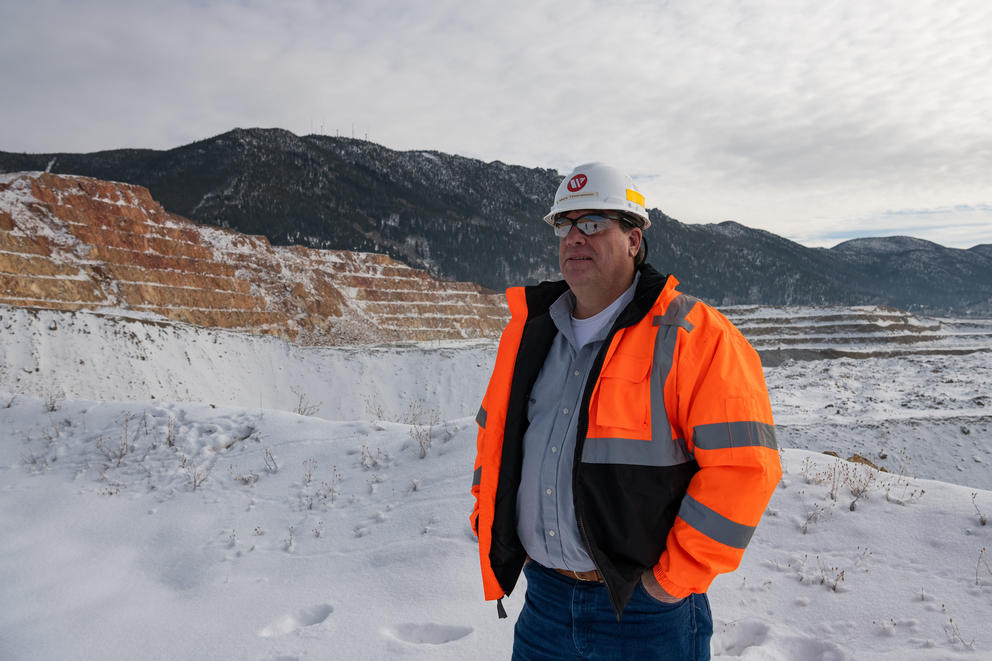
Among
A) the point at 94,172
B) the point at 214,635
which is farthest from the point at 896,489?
the point at 94,172

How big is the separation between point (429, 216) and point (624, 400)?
118m

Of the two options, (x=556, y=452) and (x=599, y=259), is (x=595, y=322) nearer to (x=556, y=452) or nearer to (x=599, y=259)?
(x=599, y=259)

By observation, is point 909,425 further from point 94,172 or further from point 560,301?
point 94,172

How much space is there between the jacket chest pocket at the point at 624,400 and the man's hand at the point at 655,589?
483 millimetres

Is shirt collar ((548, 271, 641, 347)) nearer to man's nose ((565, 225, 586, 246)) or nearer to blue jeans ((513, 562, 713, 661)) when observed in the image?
man's nose ((565, 225, 586, 246))

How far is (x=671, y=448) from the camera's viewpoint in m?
1.75

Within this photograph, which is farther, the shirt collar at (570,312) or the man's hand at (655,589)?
the shirt collar at (570,312)

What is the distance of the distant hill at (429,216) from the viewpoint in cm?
8525

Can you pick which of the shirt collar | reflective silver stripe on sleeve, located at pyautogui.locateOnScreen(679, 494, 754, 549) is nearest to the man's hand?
reflective silver stripe on sleeve, located at pyautogui.locateOnScreen(679, 494, 754, 549)

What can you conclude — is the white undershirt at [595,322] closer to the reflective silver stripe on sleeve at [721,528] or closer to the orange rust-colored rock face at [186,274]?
the reflective silver stripe on sleeve at [721,528]

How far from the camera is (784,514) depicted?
15.8 ft

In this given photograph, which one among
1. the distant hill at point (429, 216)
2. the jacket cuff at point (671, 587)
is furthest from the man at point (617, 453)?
the distant hill at point (429, 216)

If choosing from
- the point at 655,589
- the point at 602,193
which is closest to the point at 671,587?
the point at 655,589

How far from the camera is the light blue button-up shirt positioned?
1.91 meters
